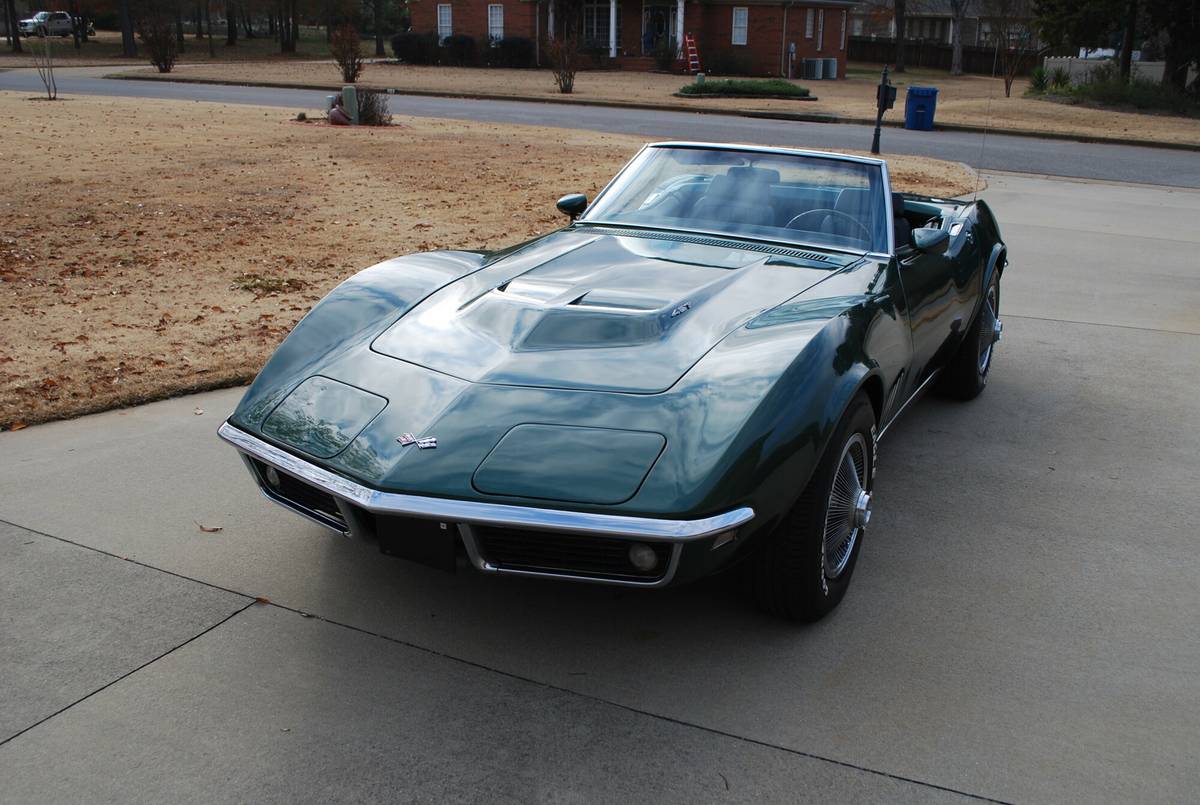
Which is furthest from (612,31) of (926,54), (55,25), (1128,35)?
(55,25)

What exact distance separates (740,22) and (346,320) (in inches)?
1781

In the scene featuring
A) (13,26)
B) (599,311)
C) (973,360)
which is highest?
(13,26)

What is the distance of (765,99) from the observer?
31.7 m

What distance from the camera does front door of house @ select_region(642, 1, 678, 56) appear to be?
4634 cm

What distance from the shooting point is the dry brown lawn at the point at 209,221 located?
602 centimetres

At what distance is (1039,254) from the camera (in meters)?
10.0

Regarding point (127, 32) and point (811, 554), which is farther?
point (127, 32)

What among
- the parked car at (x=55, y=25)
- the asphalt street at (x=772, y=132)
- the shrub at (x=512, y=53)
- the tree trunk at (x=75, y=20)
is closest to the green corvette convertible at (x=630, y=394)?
the asphalt street at (x=772, y=132)

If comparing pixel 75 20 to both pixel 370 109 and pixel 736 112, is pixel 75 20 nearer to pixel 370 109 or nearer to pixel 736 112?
pixel 736 112

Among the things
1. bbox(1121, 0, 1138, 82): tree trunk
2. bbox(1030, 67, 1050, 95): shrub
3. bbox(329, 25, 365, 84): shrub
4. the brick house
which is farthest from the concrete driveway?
the brick house

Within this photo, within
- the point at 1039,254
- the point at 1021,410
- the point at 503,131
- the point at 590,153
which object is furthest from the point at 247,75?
the point at 1021,410

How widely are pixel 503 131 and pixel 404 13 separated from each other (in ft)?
209

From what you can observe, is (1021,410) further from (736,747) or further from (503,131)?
(503,131)

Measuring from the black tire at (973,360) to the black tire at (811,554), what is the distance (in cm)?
240
